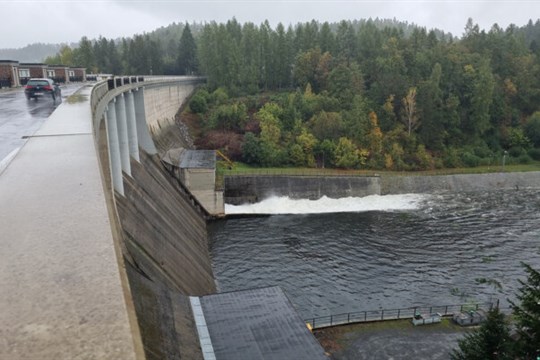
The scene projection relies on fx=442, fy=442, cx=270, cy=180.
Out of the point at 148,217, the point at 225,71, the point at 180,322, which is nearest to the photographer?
the point at 180,322

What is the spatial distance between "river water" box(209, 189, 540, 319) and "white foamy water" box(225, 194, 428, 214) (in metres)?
0.11

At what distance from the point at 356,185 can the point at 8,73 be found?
37.7 meters

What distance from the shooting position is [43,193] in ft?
28.2

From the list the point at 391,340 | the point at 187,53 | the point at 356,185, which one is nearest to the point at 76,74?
the point at 356,185

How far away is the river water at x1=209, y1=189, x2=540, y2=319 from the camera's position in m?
28.3

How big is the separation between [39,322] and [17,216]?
3.50 meters

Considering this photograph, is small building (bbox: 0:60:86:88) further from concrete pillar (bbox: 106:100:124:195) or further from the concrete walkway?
the concrete walkway

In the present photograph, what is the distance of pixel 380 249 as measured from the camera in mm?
35375

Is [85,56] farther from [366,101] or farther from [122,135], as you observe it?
[122,135]

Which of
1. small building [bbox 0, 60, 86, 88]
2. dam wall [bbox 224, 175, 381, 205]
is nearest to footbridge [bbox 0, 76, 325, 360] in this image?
dam wall [bbox 224, 175, 381, 205]

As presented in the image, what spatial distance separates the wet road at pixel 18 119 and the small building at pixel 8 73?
36.7ft

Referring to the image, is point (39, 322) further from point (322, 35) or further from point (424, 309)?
point (322, 35)

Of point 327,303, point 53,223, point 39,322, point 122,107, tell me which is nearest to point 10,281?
point 39,322

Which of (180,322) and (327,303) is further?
(327,303)
